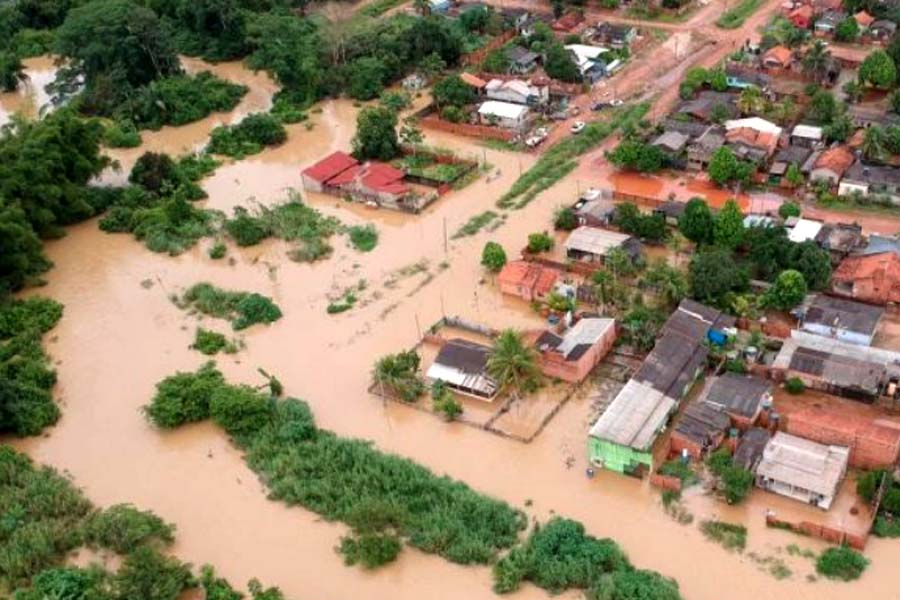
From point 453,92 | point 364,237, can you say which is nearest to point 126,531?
point 364,237

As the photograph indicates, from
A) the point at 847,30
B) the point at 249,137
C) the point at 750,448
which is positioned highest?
the point at 750,448

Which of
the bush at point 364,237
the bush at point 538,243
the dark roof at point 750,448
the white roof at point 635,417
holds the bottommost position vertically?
the bush at point 364,237

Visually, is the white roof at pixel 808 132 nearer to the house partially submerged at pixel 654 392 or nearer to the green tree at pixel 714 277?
the green tree at pixel 714 277

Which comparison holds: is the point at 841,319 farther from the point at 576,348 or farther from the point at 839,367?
the point at 576,348

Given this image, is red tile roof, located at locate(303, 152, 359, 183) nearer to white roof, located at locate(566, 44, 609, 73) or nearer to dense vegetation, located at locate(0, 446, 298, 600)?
white roof, located at locate(566, 44, 609, 73)

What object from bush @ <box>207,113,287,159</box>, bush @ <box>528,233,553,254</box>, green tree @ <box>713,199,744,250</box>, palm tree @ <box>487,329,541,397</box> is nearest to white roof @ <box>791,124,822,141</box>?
green tree @ <box>713,199,744,250</box>

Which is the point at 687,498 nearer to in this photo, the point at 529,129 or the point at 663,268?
the point at 663,268

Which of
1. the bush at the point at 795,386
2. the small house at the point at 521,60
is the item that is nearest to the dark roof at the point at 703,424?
the bush at the point at 795,386

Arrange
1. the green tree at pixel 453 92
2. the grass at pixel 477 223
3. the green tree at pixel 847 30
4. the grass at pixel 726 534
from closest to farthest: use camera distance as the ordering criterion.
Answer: the grass at pixel 726 534 → the grass at pixel 477 223 → the green tree at pixel 453 92 → the green tree at pixel 847 30

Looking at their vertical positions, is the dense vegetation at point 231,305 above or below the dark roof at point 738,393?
below
